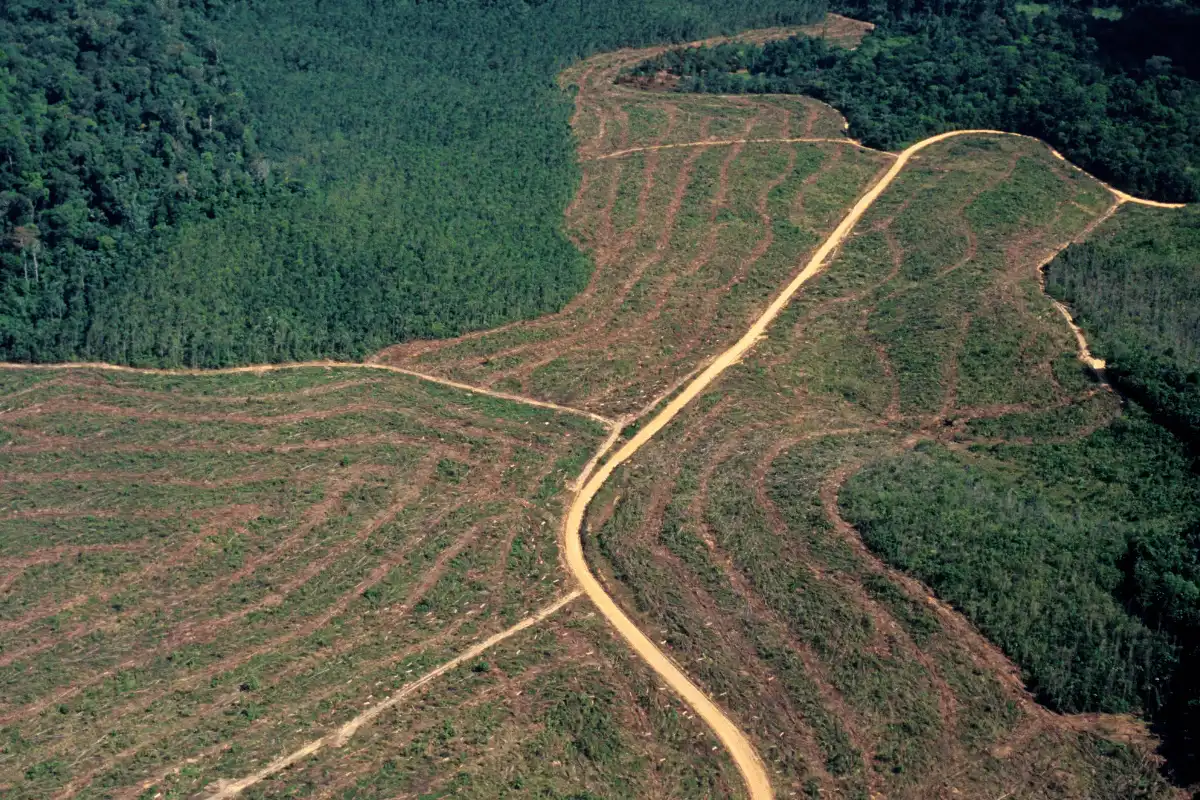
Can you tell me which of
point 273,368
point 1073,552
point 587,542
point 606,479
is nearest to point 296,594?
point 587,542

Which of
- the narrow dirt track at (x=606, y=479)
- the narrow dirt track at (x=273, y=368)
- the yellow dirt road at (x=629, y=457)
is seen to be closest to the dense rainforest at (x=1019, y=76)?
the narrow dirt track at (x=606, y=479)

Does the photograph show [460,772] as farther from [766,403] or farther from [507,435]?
[766,403]

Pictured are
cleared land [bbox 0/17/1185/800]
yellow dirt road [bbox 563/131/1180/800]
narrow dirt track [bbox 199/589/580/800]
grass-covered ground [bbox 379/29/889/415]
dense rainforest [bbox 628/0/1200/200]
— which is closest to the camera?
narrow dirt track [bbox 199/589/580/800]

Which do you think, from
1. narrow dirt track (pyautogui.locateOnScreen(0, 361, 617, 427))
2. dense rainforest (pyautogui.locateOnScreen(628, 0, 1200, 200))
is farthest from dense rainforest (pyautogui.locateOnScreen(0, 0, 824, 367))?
dense rainforest (pyautogui.locateOnScreen(628, 0, 1200, 200))

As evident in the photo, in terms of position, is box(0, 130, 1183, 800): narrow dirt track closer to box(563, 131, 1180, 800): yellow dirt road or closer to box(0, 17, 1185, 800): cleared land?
box(563, 131, 1180, 800): yellow dirt road

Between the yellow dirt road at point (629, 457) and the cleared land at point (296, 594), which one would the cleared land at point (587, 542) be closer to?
the cleared land at point (296, 594)

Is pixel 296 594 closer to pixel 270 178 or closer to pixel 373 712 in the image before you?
pixel 373 712
